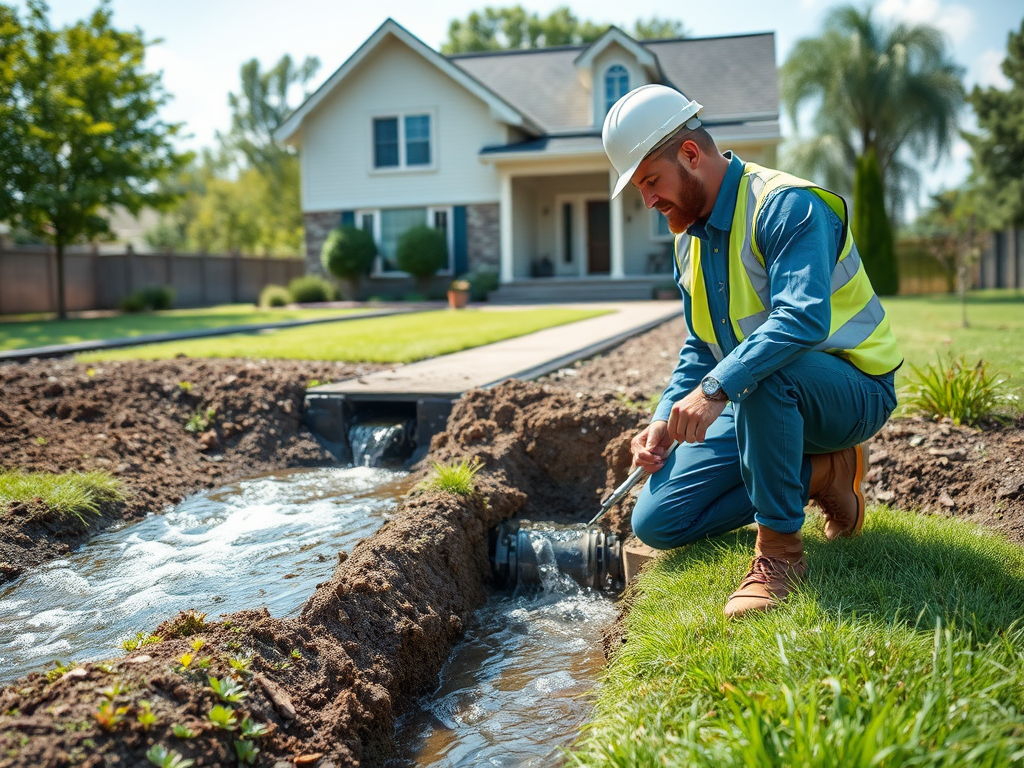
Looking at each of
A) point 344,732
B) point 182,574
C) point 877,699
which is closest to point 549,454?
point 182,574

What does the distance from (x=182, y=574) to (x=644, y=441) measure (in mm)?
2066

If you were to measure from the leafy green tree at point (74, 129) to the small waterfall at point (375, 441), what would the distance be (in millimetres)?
13180

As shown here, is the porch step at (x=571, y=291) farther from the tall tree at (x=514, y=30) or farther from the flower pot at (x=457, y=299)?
the tall tree at (x=514, y=30)

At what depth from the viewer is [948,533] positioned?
2980mm

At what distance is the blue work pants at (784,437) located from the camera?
2.59m

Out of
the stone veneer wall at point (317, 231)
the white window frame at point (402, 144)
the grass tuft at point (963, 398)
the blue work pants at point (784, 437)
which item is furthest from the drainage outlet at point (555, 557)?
the stone veneer wall at point (317, 231)

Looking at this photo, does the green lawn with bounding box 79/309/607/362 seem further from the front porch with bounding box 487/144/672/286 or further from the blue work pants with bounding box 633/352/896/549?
the front porch with bounding box 487/144/672/286

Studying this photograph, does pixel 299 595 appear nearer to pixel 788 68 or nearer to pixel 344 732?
pixel 344 732

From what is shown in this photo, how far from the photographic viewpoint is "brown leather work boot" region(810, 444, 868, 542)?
294 cm

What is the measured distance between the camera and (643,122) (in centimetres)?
266

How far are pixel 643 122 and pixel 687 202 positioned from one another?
0.32 metres

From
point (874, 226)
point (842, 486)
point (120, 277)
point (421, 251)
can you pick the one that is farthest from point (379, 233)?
point (842, 486)

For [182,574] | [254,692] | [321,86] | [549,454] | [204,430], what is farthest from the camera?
[321,86]

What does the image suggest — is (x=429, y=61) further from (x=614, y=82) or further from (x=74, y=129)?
(x=74, y=129)
